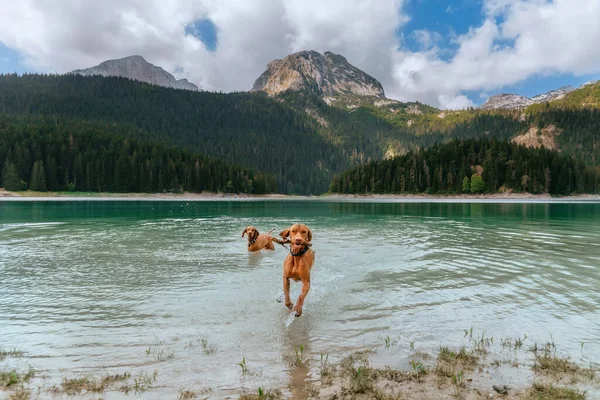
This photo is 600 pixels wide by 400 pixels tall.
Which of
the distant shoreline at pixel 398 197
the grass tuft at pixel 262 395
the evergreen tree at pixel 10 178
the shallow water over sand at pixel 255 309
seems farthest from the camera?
the evergreen tree at pixel 10 178

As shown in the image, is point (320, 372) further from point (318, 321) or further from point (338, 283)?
point (338, 283)

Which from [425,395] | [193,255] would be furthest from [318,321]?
[193,255]

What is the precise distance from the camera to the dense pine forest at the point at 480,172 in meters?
128

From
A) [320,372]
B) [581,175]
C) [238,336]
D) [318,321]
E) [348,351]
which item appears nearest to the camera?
[320,372]

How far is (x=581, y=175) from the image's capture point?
137375 millimetres

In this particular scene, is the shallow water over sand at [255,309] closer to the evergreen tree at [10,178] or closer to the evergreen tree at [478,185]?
the evergreen tree at [478,185]

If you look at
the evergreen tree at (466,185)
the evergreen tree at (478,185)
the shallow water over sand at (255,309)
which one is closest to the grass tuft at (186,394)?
the shallow water over sand at (255,309)

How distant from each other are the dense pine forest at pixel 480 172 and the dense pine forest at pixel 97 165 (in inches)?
2683

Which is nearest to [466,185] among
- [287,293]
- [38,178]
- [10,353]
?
[287,293]

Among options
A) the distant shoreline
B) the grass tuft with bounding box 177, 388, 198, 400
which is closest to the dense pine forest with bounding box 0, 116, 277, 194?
the distant shoreline

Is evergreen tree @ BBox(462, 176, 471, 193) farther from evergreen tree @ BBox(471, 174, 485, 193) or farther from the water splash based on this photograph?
the water splash

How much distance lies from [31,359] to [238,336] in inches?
138

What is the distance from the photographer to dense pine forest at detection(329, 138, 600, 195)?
12825cm

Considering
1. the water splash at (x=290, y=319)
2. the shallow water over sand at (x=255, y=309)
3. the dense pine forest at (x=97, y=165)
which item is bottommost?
the water splash at (x=290, y=319)
